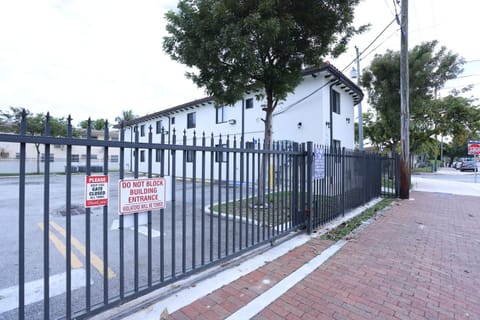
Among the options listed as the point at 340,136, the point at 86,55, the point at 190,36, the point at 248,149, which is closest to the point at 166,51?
the point at 190,36

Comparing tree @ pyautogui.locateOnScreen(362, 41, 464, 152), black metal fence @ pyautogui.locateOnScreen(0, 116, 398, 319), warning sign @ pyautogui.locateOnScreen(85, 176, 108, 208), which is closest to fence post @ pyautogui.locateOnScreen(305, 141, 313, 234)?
black metal fence @ pyautogui.locateOnScreen(0, 116, 398, 319)

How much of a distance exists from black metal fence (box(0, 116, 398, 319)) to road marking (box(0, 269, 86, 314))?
20 mm

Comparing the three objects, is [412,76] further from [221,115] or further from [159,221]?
[159,221]

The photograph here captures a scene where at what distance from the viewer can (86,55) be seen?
9.27 meters

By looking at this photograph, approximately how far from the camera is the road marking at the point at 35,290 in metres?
2.68

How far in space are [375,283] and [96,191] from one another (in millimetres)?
3355

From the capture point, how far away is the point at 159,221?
5637 mm

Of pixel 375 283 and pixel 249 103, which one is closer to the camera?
pixel 375 283

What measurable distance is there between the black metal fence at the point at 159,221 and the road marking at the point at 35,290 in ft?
0.07

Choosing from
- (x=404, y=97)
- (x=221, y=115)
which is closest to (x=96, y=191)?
(x=404, y=97)

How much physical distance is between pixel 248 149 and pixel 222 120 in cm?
1234

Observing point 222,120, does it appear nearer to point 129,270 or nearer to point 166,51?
point 166,51

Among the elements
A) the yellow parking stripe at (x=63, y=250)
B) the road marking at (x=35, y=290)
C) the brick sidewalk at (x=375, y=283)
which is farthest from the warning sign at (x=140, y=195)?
the yellow parking stripe at (x=63, y=250)

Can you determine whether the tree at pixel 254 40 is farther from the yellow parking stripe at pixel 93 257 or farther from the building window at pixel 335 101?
the building window at pixel 335 101
